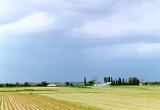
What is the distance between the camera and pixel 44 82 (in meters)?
184

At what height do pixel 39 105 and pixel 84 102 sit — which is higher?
pixel 84 102

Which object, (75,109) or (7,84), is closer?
(75,109)

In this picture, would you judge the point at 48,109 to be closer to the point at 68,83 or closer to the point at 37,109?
the point at 37,109

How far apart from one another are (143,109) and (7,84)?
13822 centimetres

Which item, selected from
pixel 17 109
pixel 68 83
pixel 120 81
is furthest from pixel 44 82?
pixel 17 109

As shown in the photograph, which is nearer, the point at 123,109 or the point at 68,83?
the point at 123,109

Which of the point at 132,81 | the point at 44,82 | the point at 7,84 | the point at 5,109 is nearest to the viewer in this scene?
the point at 5,109

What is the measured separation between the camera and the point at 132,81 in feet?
644

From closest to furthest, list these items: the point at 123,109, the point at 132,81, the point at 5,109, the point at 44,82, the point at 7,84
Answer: the point at 123,109, the point at 5,109, the point at 7,84, the point at 44,82, the point at 132,81

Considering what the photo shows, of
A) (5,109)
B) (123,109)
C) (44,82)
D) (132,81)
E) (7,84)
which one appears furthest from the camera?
(132,81)

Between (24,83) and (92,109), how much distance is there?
14241cm

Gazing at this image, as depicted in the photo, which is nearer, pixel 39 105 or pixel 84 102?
pixel 39 105

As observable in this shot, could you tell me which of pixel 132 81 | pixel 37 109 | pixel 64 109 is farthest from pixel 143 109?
pixel 132 81

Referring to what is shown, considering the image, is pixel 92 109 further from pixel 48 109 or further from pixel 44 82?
pixel 44 82
